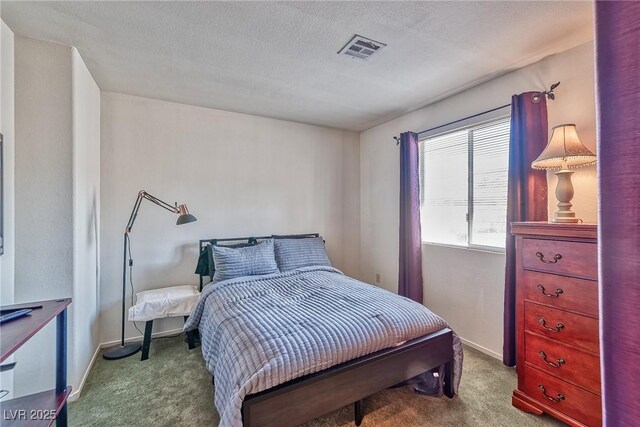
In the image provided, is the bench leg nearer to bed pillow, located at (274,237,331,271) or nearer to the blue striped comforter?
the blue striped comforter

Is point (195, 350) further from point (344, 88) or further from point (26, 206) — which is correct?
point (344, 88)

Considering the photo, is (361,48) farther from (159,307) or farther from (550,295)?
(159,307)

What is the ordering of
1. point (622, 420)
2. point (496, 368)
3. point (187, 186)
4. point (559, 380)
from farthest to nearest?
point (187, 186) → point (496, 368) → point (559, 380) → point (622, 420)

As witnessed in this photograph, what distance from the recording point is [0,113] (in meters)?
1.71

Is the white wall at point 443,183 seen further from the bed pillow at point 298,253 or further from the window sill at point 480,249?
the bed pillow at point 298,253

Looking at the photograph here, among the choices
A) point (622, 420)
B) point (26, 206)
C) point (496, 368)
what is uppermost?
point (26, 206)

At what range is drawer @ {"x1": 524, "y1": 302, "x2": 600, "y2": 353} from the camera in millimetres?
1534

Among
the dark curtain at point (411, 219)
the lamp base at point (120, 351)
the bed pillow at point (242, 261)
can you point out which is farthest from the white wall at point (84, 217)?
the dark curtain at point (411, 219)

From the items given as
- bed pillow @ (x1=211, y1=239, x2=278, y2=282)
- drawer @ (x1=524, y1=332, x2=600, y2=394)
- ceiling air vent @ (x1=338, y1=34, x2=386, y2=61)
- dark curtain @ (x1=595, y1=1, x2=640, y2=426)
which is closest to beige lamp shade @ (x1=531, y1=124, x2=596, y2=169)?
drawer @ (x1=524, y1=332, x2=600, y2=394)

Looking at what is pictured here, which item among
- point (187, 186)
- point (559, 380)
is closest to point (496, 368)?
point (559, 380)

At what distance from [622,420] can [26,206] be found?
278cm

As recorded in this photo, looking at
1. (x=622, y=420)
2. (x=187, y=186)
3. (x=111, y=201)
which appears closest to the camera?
(x=622, y=420)

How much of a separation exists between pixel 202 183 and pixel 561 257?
3.20 m

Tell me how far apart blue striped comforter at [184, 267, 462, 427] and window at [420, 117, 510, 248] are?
1.14 metres
